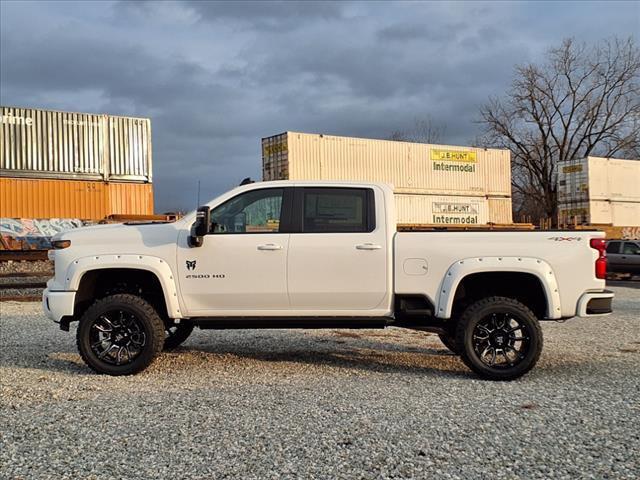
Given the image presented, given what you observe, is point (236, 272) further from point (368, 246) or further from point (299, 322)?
point (368, 246)

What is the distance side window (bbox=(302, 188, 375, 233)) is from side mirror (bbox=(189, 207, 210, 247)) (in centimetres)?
98

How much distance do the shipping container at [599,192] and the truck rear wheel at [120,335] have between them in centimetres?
2706

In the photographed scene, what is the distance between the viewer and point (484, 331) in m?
6.16

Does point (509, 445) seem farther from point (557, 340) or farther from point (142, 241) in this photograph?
point (557, 340)

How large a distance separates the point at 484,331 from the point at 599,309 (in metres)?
1.14

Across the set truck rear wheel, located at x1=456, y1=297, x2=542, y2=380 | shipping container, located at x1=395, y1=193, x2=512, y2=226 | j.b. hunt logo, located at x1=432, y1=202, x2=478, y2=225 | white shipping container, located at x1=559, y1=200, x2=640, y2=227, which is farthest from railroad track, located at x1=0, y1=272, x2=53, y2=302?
white shipping container, located at x1=559, y1=200, x2=640, y2=227

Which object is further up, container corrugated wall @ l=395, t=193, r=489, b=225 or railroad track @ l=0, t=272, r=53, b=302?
container corrugated wall @ l=395, t=193, r=489, b=225

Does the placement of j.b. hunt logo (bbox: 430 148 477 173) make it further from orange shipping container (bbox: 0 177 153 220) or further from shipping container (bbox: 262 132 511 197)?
orange shipping container (bbox: 0 177 153 220)

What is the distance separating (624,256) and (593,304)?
19.0 metres

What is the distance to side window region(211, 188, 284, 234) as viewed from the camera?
6.36 metres

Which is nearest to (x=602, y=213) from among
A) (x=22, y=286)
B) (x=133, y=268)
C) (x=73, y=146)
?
(x=73, y=146)

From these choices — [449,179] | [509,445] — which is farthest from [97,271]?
[449,179]

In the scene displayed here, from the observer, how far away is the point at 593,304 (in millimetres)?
6082

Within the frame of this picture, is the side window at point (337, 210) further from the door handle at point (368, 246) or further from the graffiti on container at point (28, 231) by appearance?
the graffiti on container at point (28, 231)
